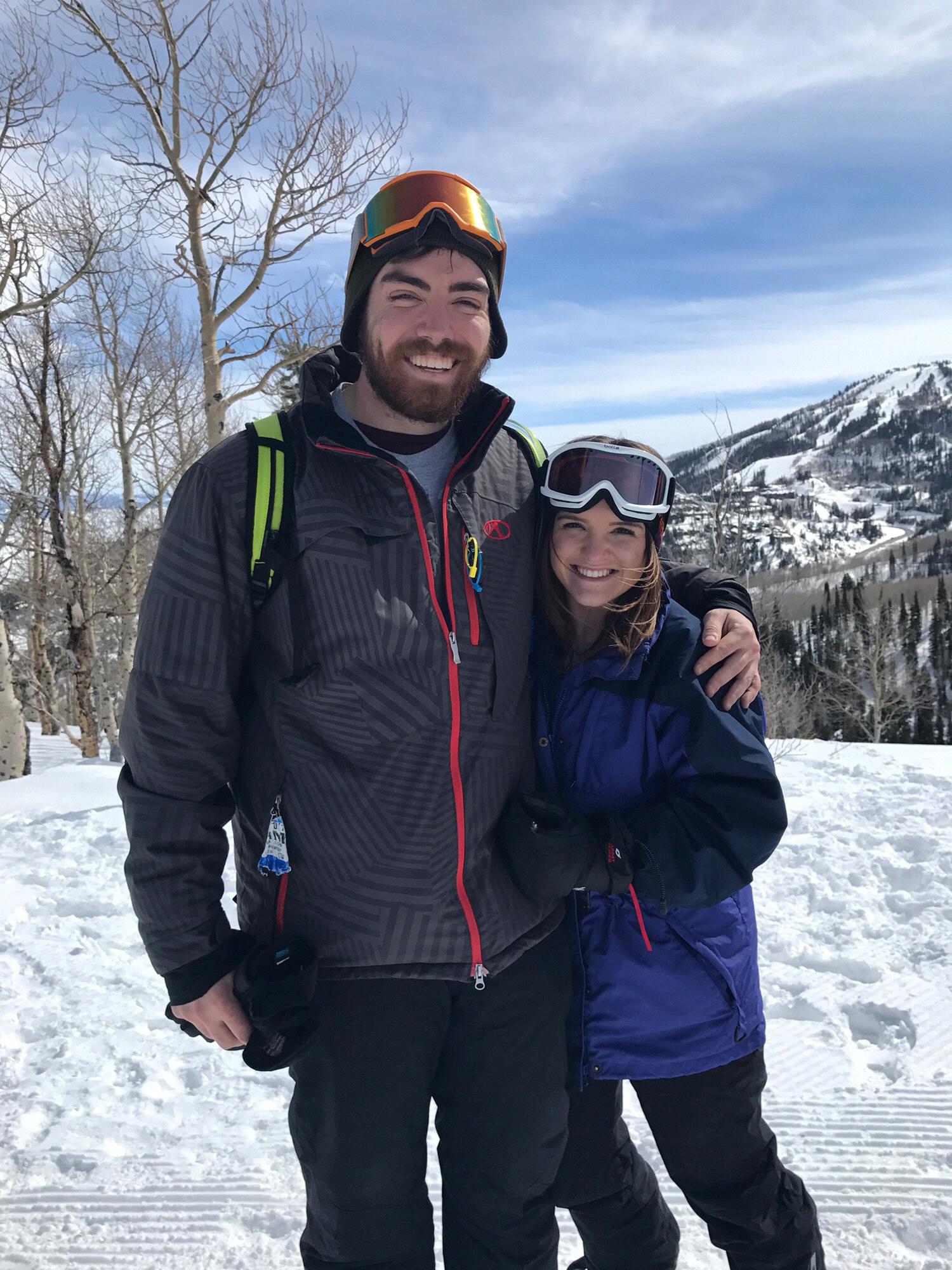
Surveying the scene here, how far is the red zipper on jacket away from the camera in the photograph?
1670mm

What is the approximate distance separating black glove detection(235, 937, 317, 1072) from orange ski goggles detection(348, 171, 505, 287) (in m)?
1.66

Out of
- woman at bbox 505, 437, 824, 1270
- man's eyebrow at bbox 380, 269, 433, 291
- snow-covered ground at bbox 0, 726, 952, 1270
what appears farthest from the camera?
snow-covered ground at bbox 0, 726, 952, 1270

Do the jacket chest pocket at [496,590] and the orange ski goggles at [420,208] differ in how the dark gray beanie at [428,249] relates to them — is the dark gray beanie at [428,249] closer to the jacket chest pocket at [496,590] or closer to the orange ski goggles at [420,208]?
the orange ski goggles at [420,208]

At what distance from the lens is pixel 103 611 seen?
14148 mm

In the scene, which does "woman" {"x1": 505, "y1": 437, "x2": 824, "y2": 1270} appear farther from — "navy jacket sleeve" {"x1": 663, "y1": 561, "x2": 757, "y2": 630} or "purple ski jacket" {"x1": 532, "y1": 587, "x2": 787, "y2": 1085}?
"navy jacket sleeve" {"x1": 663, "y1": 561, "x2": 757, "y2": 630}

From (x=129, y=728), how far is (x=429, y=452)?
36.9 inches

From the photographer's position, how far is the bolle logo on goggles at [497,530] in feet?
6.18

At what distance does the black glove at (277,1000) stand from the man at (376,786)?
6cm

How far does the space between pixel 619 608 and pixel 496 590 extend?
0.32 m

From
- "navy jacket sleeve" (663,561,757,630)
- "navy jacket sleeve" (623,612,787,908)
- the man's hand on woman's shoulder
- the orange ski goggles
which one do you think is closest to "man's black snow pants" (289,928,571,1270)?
"navy jacket sleeve" (623,612,787,908)

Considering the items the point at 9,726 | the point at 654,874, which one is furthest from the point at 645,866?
the point at 9,726

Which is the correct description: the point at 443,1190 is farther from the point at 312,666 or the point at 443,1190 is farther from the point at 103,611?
the point at 103,611

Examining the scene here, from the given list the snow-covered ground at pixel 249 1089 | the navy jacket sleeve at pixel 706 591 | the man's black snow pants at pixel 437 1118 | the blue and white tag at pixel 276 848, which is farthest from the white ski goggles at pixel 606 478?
the snow-covered ground at pixel 249 1089

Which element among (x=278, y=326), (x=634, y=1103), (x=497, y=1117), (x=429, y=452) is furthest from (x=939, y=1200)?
(x=278, y=326)
